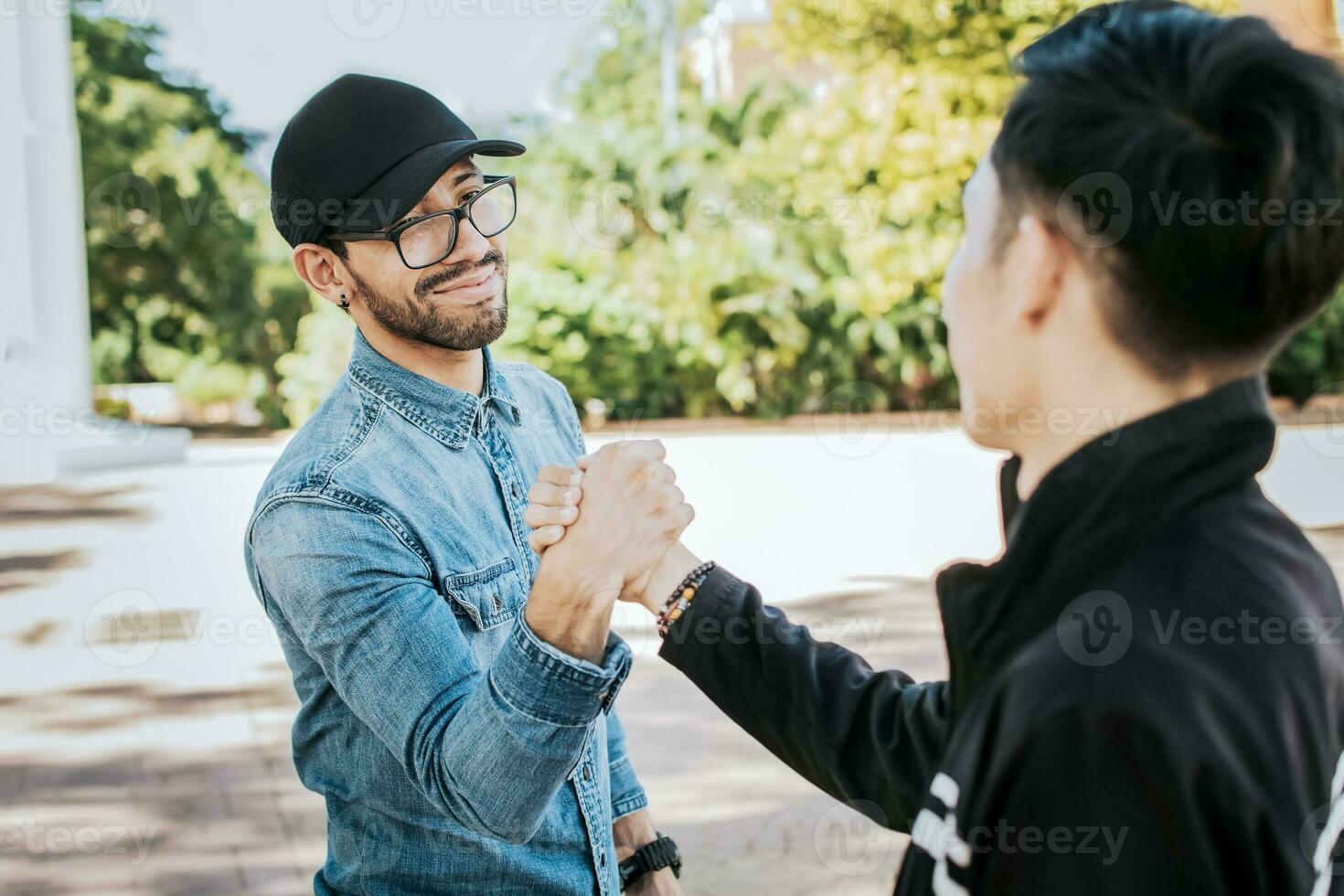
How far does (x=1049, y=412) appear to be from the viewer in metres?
1.21

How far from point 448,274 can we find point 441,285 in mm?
23

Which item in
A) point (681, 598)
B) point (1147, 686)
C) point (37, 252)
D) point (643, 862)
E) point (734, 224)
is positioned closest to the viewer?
point (1147, 686)

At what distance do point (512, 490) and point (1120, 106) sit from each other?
121 cm

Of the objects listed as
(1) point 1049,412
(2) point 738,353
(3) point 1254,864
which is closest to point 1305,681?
(3) point 1254,864

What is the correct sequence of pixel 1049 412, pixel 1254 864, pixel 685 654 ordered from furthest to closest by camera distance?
pixel 685 654, pixel 1049 412, pixel 1254 864

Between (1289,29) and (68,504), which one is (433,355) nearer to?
(1289,29)

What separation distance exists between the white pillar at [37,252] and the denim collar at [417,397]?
41.6 ft

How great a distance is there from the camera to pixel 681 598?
1.67 meters

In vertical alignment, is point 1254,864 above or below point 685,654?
above

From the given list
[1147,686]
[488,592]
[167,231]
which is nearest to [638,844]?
[488,592]

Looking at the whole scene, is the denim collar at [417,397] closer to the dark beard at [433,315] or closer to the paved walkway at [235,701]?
the dark beard at [433,315]

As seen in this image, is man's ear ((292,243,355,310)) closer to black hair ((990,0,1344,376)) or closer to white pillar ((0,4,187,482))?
black hair ((990,0,1344,376))

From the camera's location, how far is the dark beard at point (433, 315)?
195 cm

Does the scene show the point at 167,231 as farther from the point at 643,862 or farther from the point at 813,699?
the point at 813,699
